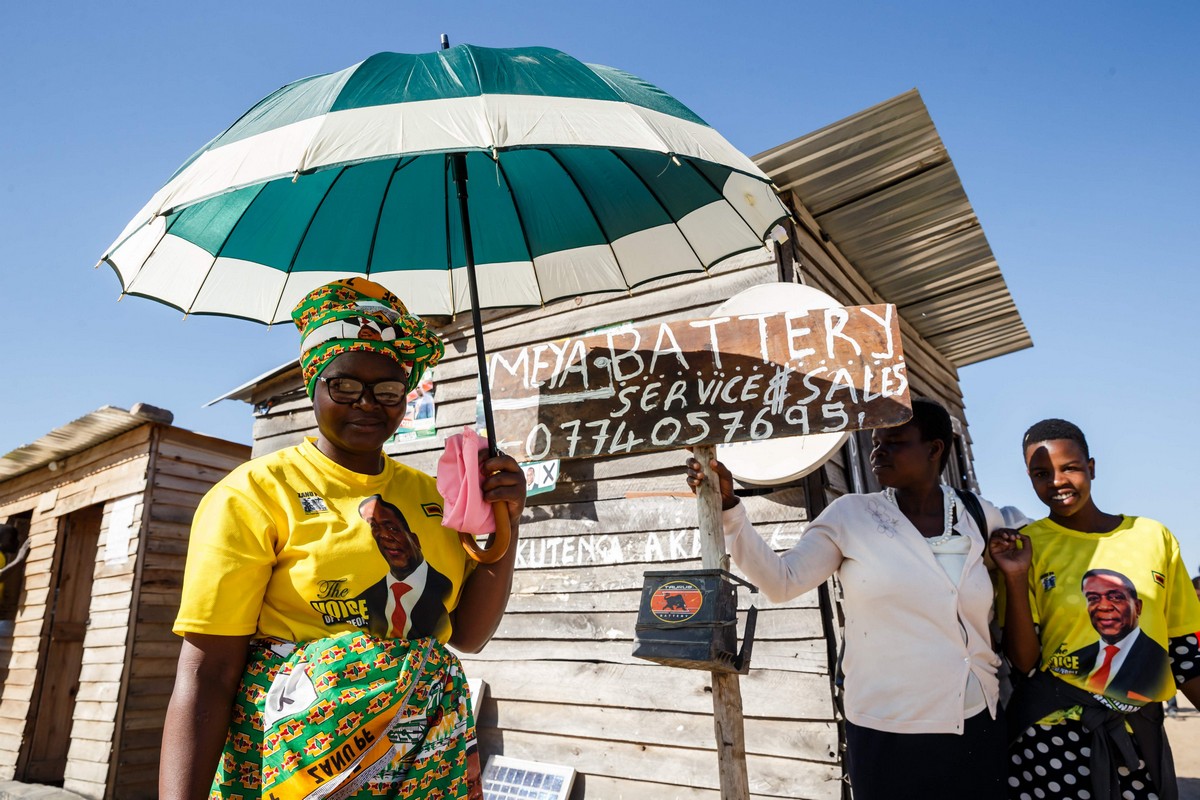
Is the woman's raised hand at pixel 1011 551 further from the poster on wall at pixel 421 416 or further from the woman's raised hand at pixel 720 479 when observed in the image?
the poster on wall at pixel 421 416

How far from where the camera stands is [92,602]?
26.3 feet

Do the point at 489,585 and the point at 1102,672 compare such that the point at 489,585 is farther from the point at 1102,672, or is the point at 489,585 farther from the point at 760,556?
the point at 1102,672

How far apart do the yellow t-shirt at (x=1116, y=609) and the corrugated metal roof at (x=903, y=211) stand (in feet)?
8.70

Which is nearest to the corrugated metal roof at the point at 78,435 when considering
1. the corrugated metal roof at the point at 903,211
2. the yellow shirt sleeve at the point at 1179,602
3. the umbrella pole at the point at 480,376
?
the corrugated metal roof at the point at 903,211

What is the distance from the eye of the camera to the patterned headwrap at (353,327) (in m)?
1.61

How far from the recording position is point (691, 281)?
489cm

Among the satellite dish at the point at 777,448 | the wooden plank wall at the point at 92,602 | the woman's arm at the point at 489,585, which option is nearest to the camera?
the woman's arm at the point at 489,585

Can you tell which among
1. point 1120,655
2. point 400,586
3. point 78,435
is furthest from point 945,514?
point 78,435

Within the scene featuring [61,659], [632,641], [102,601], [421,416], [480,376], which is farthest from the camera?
[61,659]

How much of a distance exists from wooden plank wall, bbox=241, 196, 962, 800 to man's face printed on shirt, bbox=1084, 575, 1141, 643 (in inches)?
77.9

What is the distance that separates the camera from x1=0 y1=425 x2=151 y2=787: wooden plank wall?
7.48 m

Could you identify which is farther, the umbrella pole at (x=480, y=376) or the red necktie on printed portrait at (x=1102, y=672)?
the red necktie on printed portrait at (x=1102, y=672)

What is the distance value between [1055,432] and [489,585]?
6.17ft

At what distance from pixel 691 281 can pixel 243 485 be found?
3789 millimetres
